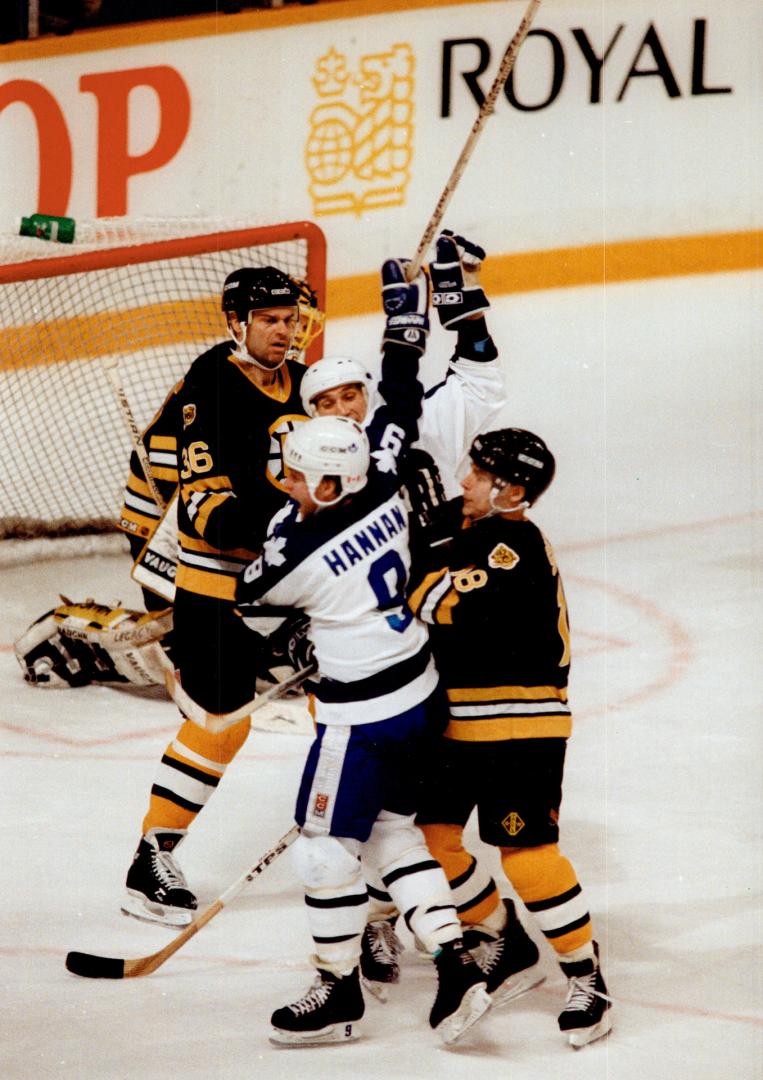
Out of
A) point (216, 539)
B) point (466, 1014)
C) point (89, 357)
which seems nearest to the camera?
point (466, 1014)

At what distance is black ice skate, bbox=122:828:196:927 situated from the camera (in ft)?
9.47

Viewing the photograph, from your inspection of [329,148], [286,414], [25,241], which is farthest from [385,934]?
[329,148]

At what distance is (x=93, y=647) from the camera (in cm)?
405

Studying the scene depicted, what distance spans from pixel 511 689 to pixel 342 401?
1.76 ft

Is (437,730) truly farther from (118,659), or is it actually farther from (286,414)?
(118,659)

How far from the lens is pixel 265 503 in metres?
2.93

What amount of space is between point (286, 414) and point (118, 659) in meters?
1.28

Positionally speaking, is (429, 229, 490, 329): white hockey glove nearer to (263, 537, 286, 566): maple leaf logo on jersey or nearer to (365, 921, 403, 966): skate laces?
(263, 537, 286, 566): maple leaf logo on jersey

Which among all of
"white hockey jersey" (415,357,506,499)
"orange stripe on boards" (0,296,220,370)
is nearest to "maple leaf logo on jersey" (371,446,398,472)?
"white hockey jersey" (415,357,506,499)

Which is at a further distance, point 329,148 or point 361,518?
point 329,148

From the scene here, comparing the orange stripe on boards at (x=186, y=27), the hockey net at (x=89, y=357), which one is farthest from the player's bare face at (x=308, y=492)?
the orange stripe on boards at (x=186, y=27)

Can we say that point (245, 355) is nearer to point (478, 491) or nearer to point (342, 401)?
point (342, 401)

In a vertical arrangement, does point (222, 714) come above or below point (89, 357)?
below

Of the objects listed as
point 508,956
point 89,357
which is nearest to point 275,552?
point 508,956
